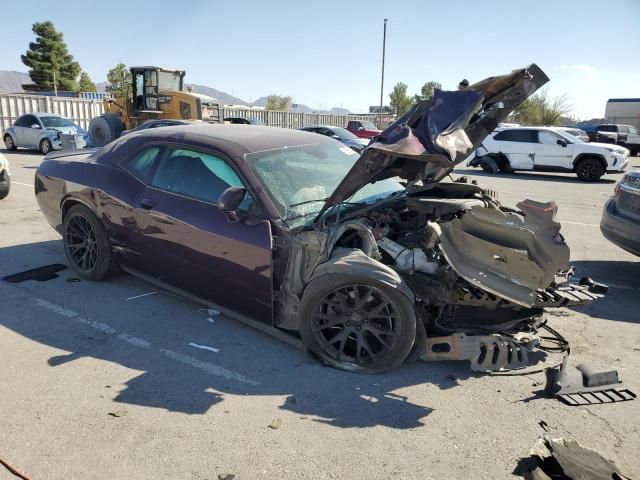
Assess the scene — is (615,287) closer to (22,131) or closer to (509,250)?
(509,250)

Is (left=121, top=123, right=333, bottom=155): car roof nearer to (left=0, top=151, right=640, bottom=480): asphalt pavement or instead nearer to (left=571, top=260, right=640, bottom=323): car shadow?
(left=0, top=151, right=640, bottom=480): asphalt pavement

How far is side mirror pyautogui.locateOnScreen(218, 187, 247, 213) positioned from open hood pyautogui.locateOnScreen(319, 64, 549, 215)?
2.05ft

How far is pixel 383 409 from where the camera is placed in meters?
3.11

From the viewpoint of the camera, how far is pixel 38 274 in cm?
538

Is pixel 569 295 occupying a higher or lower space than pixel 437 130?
lower

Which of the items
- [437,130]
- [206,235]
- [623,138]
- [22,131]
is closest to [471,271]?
[437,130]

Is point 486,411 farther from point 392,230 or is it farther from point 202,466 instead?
point 202,466

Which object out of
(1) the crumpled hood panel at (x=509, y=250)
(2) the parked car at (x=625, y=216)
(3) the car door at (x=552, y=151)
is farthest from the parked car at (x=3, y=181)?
(3) the car door at (x=552, y=151)

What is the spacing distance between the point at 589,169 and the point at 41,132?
62.2 ft

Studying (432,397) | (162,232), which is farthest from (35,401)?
(432,397)

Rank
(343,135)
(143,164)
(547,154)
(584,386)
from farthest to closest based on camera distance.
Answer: (343,135), (547,154), (143,164), (584,386)

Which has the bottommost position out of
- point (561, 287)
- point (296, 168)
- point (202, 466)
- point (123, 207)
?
point (202, 466)

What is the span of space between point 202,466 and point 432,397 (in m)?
1.50

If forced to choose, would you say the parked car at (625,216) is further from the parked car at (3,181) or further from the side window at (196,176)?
the parked car at (3,181)
